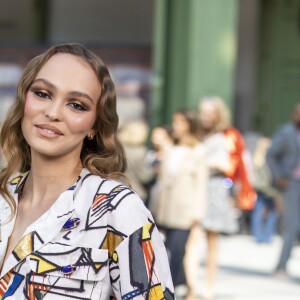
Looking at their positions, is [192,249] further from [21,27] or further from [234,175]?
[21,27]

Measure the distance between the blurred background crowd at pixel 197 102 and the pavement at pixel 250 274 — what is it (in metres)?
0.11

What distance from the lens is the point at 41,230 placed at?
3.04m

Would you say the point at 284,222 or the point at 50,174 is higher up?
the point at 50,174

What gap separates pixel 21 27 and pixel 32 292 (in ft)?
52.7

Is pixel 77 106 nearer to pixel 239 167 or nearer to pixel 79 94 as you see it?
pixel 79 94

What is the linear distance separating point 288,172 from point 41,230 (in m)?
10.1

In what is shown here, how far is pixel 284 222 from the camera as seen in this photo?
13.4 m

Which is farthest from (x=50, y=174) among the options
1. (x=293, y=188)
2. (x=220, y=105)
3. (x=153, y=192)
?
(x=293, y=188)

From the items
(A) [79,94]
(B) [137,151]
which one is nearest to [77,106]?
(A) [79,94]

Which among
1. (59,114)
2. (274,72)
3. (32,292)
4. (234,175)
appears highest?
(59,114)

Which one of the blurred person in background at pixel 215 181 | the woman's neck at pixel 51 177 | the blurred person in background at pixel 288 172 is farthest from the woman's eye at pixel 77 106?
the blurred person in background at pixel 288 172

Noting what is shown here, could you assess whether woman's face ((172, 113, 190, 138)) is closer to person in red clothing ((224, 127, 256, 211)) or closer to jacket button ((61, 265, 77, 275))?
person in red clothing ((224, 127, 256, 211))

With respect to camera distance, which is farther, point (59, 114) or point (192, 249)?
point (192, 249)

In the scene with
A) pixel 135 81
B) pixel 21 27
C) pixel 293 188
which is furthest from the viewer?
pixel 21 27
